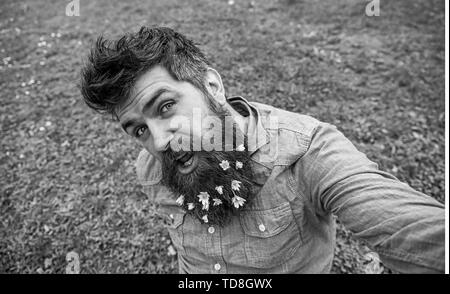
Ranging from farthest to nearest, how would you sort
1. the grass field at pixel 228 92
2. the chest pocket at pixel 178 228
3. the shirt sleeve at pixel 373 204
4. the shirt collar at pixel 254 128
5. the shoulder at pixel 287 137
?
the grass field at pixel 228 92 < the chest pocket at pixel 178 228 < the shirt collar at pixel 254 128 < the shoulder at pixel 287 137 < the shirt sleeve at pixel 373 204

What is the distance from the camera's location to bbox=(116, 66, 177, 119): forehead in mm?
1480

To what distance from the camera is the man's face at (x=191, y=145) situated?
1.48 metres

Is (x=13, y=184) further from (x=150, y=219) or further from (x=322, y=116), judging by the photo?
(x=322, y=116)

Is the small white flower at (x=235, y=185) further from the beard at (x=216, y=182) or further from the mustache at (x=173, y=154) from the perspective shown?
the mustache at (x=173, y=154)

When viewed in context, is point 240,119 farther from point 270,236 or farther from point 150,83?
point 270,236

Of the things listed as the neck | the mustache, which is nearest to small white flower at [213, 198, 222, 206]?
the mustache


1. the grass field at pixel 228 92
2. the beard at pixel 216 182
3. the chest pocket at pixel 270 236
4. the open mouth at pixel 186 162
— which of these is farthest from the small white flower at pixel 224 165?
the grass field at pixel 228 92

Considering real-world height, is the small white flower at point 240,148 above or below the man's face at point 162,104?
below

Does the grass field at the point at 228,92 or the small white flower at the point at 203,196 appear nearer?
the small white flower at the point at 203,196

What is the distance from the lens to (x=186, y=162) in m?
1.52

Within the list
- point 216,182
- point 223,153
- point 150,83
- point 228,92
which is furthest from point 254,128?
point 228,92

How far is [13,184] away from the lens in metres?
3.45

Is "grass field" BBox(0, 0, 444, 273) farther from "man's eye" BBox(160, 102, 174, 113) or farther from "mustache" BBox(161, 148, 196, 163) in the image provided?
"mustache" BBox(161, 148, 196, 163)

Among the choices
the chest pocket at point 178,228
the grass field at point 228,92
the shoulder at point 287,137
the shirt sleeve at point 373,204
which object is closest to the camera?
the shirt sleeve at point 373,204
